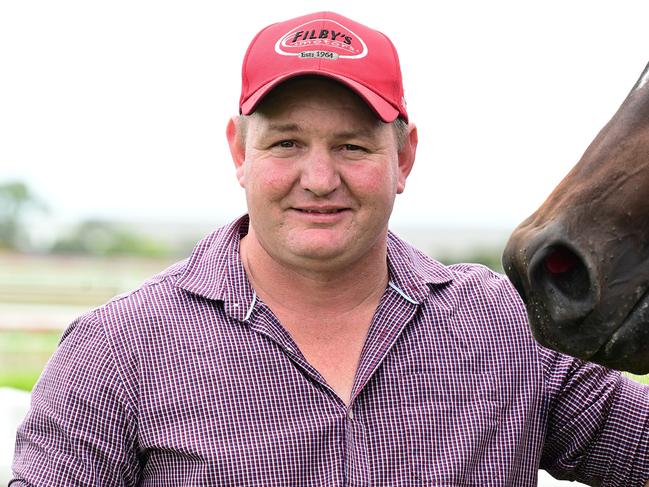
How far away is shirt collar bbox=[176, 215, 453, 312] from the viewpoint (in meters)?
2.54

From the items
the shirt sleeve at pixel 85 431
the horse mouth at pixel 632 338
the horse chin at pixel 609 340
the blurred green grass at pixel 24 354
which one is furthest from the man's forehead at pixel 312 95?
the blurred green grass at pixel 24 354

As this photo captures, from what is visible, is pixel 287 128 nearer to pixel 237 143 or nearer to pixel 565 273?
pixel 237 143

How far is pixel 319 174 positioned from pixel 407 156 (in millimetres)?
385

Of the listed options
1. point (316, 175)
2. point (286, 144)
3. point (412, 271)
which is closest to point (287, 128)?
point (286, 144)

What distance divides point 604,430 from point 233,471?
0.88 meters

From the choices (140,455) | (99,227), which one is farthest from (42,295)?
(99,227)

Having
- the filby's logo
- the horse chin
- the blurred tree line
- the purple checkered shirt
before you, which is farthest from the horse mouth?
the blurred tree line

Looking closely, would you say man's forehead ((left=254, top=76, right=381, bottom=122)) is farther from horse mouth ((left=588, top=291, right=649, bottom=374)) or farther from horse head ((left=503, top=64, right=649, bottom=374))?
horse mouth ((left=588, top=291, right=649, bottom=374))

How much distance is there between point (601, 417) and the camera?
2582mm

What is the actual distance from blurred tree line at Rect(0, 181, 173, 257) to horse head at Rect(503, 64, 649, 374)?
40316 millimetres

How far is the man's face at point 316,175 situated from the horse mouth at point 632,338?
0.76m

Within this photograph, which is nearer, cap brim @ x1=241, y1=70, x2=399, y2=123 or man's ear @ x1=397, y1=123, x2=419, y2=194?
cap brim @ x1=241, y1=70, x2=399, y2=123

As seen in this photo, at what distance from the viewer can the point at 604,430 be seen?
2588 millimetres

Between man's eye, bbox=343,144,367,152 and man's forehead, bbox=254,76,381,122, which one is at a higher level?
man's forehead, bbox=254,76,381,122
